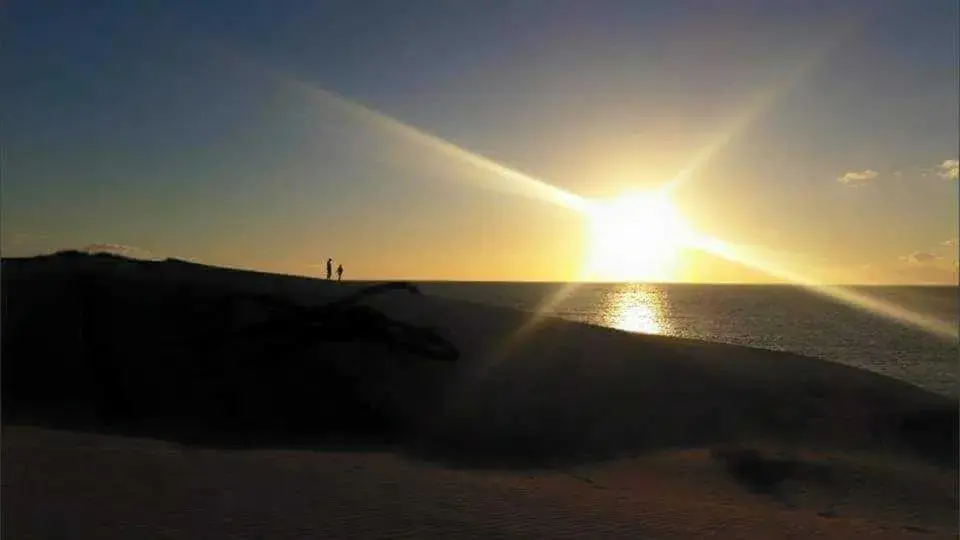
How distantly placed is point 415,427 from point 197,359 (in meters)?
6.09

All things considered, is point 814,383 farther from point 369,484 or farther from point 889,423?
point 369,484

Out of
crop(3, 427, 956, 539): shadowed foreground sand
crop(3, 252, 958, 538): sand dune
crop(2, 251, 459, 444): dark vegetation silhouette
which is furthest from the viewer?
crop(2, 251, 459, 444): dark vegetation silhouette

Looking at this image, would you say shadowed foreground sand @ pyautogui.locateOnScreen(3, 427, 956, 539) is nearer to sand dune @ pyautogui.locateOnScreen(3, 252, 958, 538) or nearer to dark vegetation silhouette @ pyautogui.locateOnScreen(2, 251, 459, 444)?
sand dune @ pyautogui.locateOnScreen(3, 252, 958, 538)

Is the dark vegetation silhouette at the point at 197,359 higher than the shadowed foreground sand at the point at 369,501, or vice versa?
the dark vegetation silhouette at the point at 197,359

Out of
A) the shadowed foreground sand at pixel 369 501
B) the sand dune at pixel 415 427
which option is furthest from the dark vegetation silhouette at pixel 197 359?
the shadowed foreground sand at pixel 369 501

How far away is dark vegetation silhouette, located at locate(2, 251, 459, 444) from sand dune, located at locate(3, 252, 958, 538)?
0.07 m

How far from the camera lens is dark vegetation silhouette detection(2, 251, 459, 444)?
17.5 m

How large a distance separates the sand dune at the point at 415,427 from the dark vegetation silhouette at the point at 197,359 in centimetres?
7

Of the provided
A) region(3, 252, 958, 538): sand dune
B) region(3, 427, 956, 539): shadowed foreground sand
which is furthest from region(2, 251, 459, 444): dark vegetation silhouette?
region(3, 427, 956, 539): shadowed foreground sand

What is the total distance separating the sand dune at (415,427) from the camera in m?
10.6

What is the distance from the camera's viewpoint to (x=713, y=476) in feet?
51.8

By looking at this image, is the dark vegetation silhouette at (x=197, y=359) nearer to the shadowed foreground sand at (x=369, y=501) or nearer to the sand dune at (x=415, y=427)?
the sand dune at (x=415, y=427)

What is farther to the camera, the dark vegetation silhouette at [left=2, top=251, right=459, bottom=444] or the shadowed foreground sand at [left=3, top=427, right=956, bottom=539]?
the dark vegetation silhouette at [left=2, top=251, right=459, bottom=444]

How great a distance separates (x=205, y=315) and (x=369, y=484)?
11330mm
